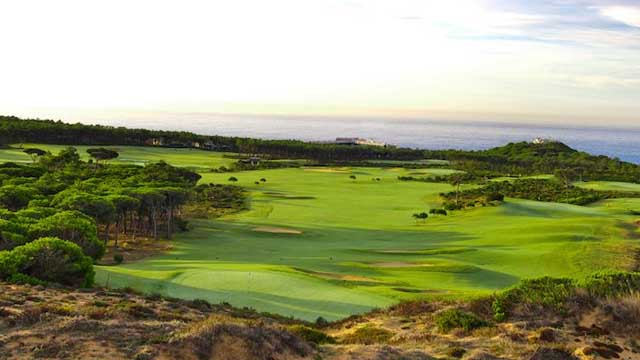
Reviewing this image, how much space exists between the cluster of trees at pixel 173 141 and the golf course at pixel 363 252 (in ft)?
260

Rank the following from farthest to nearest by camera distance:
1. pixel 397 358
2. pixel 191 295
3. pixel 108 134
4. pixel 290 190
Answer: pixel 108 134 → pixel 290 190 → pixel 191 295 → pixel 397 358

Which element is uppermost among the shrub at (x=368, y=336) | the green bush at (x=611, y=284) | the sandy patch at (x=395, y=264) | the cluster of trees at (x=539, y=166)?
the cluster of trees at (x=539, y=166)

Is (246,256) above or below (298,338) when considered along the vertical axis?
below

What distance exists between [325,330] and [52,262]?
472 inches

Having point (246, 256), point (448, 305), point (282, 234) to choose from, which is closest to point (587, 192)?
point (282, 234)

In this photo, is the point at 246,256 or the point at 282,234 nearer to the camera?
the point at 246,256

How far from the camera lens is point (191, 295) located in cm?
2900

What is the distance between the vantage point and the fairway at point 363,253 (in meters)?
30.9

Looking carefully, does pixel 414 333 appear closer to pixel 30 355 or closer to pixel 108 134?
pixel 30 355

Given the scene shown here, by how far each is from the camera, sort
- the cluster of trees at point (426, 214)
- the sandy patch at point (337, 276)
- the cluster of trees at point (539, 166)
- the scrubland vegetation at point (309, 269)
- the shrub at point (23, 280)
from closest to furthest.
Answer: the scrubland vegetation at point (309, 269) → the shrub at point (23, 280) → the sandy patch at point (337, 276) → the cluster of trees at point (426, 214) → the cluster of trees at point (539, 166)

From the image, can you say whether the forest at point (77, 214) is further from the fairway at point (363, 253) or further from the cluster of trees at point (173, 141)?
the cluster of trees at point (173, 141)

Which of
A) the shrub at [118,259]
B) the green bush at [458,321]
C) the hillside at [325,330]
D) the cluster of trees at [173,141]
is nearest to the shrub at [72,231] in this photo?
the shrub at [118,259]

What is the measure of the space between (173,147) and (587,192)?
109m

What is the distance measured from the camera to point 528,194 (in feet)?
341
